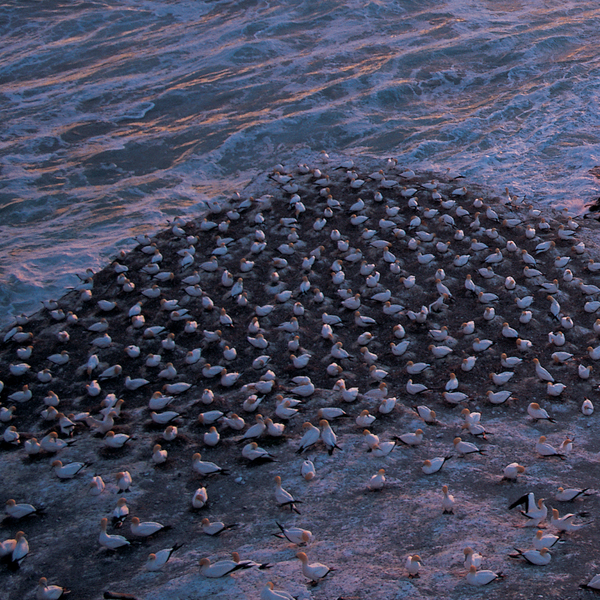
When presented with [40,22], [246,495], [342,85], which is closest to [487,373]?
[246,495]

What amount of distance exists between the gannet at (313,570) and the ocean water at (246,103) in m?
11.7

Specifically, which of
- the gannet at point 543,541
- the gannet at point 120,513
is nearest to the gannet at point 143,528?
the gannet at point 120,513

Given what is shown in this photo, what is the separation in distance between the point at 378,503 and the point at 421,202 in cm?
1077

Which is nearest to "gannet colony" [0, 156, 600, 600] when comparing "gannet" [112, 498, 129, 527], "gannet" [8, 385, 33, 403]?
"gannet" [112, 498, 129, 527]

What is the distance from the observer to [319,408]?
10.7 meters

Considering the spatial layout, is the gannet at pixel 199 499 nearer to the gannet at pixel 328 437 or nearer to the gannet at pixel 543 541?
the gannet at pixel 328 437

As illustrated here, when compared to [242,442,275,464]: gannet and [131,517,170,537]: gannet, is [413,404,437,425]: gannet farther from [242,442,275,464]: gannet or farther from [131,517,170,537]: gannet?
[131,517,170,537]: gannet

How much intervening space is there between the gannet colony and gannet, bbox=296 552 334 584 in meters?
0.02

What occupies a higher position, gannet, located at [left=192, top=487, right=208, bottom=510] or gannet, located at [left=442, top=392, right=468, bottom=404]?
gannet, located at [left=192, top=487, right=208, bottom=510]

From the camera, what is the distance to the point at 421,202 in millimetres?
17344

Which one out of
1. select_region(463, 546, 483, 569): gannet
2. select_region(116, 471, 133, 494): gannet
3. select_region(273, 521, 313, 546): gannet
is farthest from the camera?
select_region(116, 471, 133, 494): gannet

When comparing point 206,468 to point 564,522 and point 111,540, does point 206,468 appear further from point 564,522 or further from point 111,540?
point 564,522

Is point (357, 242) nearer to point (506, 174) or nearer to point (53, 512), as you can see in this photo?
point (506, 174)

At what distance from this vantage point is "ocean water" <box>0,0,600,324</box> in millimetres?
19906
